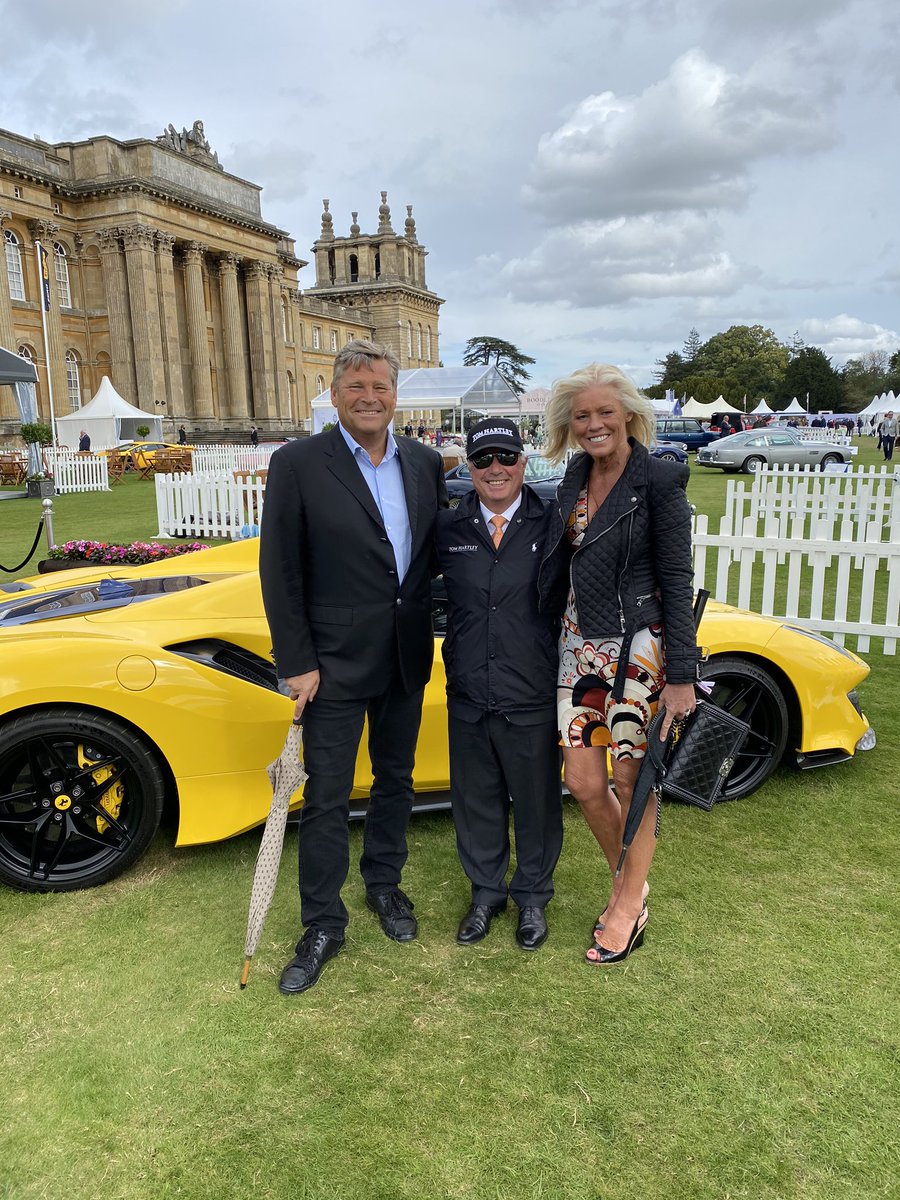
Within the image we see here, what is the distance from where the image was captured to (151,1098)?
7.55 ft

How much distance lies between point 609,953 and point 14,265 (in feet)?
158

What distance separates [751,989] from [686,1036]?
345mm

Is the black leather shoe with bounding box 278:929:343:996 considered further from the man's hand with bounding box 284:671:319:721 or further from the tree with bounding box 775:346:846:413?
the tree with bounding box 775:346:846:413

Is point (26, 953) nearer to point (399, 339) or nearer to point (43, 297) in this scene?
point (43, 297)

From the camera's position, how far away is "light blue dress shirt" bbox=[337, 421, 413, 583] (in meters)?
2.79

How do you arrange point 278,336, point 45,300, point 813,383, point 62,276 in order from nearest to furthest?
point 45,300
point 62,276
point 278,336
point 813,383

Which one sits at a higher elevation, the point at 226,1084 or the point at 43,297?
the point at 43,297

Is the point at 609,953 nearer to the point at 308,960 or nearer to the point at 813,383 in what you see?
the point at 308,960

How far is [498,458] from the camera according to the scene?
9.07ft

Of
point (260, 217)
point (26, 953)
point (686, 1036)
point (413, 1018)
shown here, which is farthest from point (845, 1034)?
point (260, 217)

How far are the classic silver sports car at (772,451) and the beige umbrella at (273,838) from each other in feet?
86.8

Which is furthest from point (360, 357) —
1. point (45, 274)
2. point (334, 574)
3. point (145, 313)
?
point (145, 313)

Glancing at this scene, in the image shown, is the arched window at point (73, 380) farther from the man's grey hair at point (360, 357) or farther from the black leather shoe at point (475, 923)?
the black leather shoe at point (475, 923)

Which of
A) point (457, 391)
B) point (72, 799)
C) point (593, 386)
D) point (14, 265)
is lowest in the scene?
point (72, 799)
